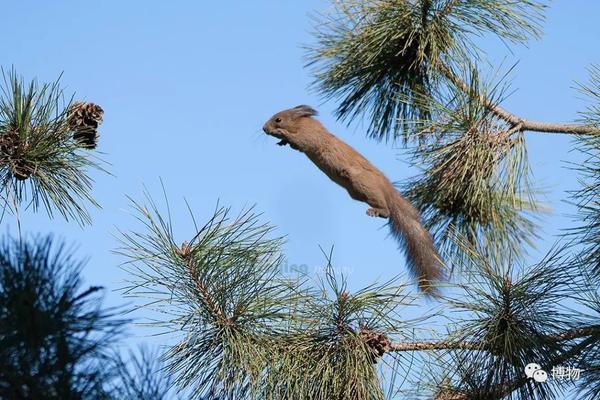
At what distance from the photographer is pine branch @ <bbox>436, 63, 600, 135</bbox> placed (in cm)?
353

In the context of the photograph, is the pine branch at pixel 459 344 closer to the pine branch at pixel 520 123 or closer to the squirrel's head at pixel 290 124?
the pine branch at pixel 520 123

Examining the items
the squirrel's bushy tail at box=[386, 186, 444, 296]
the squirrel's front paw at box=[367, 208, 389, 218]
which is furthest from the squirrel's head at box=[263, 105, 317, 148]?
the squirrel's bushy tail at box=[386, 186, 444, 296]

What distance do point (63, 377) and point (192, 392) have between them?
1.12m

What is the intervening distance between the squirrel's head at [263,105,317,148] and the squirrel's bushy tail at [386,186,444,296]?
941mm

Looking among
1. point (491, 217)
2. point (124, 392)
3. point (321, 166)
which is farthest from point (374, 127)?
point (124, 392)

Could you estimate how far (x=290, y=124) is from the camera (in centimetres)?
546

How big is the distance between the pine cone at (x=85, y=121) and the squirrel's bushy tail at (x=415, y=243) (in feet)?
6.36

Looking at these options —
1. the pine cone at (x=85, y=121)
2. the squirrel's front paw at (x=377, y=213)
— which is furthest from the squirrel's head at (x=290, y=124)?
the pine cone at (x=85, y=121)

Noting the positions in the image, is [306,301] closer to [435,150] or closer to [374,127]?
[435,150]

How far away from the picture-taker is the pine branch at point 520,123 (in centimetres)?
353

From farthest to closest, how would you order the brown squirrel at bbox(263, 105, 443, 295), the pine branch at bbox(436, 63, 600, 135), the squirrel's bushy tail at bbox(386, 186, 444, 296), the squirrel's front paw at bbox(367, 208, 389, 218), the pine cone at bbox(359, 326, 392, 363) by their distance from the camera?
the squirrel's front paw at bbox(367, 208, 389, 218), the brown squirrel at bbox(263, 105, 443, 295), the squirrel's bushy tail at bbox(386, 186, 444, 296), the pine branch at bbox(436, 63, 600, 135), the pine cone at bbox(359, 326, 392, 363)

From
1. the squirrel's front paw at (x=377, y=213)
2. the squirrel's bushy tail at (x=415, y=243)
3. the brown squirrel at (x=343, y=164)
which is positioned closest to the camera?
the squirrel's bushy tail at (x=415, y=243)

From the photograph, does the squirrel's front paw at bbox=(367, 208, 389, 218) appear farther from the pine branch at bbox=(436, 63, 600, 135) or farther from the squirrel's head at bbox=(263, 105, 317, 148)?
the pine branch at bbox=(436, 63, 600, 135)

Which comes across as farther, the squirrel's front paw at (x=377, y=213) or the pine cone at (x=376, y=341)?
the squirrel's front paw at (x=377, y=213)
